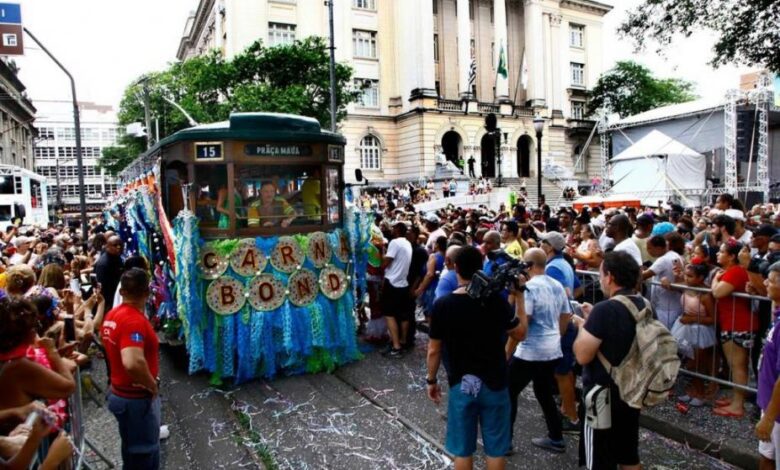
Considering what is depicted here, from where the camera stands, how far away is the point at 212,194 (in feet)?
23.8

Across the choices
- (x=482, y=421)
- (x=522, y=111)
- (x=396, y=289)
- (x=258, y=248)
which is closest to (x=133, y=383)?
(x=482, y=421)

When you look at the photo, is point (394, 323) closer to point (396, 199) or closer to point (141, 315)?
point (141, 315)

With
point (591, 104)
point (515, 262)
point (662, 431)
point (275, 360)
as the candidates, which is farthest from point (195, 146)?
point (591, 104)

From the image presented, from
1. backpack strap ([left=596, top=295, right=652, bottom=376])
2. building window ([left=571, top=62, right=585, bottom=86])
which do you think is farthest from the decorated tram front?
building window ([left=571, top=62, right=585, bottom=86])

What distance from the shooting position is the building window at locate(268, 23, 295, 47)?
38188 mm

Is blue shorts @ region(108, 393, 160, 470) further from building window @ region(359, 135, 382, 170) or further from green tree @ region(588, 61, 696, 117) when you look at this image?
green tree @ region(588, 61, 696, 117)

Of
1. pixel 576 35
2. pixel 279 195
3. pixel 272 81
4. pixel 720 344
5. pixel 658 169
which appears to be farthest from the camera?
pixel 576 35

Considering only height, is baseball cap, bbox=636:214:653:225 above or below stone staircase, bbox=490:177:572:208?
below

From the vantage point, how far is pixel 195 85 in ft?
102

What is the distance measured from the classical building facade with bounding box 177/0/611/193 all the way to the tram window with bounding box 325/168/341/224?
27.6 meters

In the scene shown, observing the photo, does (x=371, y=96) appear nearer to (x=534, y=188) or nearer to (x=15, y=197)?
(x=534, y=188)

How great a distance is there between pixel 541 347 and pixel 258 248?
12.5 ft

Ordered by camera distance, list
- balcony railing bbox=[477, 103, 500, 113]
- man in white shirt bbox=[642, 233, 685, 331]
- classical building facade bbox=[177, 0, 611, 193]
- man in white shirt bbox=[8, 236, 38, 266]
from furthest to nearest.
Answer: balcony railing bbox=[477, 103, 500, 113]
classical building facade bbox=[177, 0, 611, 193]
man in white shirt bbox=[8, 236, 38, 266]
man in white shirt bbox=[642, 233, 685, 331]

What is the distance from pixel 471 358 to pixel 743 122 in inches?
1168
